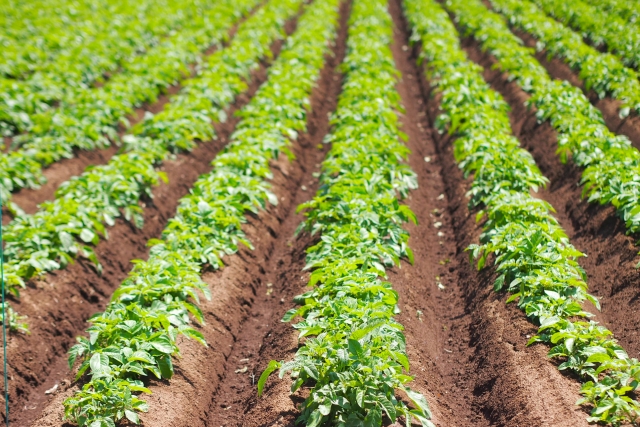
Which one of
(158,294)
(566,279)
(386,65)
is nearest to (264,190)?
(158,294)

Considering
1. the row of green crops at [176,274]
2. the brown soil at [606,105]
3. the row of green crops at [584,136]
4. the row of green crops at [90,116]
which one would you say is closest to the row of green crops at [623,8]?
the brown soil at [606,105]

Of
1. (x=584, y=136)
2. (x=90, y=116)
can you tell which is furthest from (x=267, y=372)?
(x=90, y=116)

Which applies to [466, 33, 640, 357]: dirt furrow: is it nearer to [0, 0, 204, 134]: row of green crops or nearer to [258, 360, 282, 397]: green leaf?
[258, 360, 282, 397]: green leaf

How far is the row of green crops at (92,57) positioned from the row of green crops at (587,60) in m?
9.77

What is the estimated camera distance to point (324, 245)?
21.3ft

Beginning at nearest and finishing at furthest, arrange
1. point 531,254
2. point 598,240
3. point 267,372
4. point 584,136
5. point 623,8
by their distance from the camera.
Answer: point 267,372
point 531,254
point 598,240
point 584,136
point 623,8

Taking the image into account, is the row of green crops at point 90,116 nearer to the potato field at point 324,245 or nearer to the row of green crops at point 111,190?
the potato field at point 324,245

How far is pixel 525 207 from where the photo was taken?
6.88 metres

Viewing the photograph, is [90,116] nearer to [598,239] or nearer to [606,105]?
[598,239]

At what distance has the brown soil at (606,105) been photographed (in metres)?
9.48

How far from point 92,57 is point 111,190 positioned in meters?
7.76

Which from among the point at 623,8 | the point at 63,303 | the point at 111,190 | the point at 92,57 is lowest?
the point at 63,303

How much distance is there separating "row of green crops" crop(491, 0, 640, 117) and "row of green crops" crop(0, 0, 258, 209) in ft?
27.4

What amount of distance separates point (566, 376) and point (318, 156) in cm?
653
